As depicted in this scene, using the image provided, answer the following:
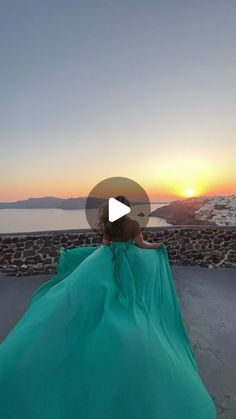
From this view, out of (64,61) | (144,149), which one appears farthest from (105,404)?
(144,149)

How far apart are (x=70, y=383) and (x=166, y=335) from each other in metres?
0.74

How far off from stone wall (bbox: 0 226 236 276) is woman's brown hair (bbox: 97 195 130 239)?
3.11 m

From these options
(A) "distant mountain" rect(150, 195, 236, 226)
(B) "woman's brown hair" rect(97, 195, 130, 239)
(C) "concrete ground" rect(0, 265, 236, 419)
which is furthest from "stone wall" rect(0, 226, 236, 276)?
(B) "woman's brown hair" rect(97, 195, 130, 239)

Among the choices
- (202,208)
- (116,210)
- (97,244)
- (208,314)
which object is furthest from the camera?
(202,208)

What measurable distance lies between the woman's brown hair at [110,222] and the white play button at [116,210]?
0.09 ft

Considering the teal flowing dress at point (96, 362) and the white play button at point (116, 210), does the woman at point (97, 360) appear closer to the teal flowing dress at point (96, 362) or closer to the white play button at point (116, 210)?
the teal flowing dress at point (96, 362)

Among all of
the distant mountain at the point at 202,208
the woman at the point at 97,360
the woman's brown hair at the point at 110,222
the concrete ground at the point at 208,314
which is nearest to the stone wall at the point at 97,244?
the concrete ground at the point at 208,314

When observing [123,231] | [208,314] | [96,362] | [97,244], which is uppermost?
[123,231]

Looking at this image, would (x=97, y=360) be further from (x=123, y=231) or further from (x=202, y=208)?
(x=202, y=208)

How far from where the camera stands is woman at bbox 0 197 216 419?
1337 millimetres

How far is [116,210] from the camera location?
2.55 meters

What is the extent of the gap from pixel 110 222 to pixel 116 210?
12 cm
